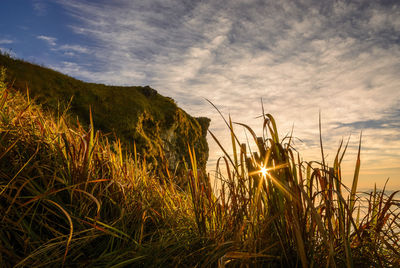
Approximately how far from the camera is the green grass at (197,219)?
118 centimetres

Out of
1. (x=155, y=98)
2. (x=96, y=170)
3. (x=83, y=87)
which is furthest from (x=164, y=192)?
(x=155, y=98)

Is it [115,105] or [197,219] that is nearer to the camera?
[197,219]

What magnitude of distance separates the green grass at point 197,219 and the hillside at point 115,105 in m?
5.47

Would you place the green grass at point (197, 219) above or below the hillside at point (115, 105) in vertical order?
below

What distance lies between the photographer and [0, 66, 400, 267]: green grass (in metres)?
1.18

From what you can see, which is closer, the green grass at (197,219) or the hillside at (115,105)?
the green grass at (197,219)

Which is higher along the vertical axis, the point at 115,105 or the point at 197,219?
the point at 115,105

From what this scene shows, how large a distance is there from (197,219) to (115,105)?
9849mm

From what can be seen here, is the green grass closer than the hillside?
Yes

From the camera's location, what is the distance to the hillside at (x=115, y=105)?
334 inches

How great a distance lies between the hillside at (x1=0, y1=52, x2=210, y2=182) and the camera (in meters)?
8.48

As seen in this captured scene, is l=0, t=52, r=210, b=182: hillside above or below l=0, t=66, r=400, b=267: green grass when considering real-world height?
above

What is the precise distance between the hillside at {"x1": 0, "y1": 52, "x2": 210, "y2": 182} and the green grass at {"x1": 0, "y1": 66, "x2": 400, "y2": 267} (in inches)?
215

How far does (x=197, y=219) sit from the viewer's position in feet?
4.99
